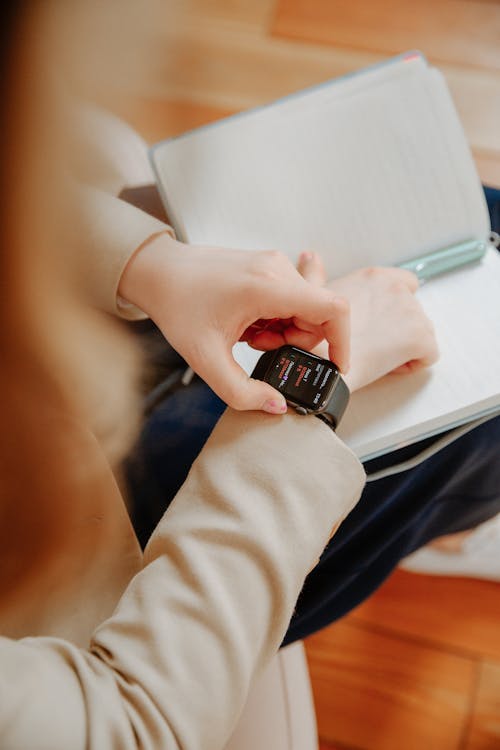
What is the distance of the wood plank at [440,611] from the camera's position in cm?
92

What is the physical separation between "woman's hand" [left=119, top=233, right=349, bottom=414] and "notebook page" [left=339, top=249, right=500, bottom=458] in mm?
60

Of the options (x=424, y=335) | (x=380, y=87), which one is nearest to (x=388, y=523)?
(x=424, y=335)

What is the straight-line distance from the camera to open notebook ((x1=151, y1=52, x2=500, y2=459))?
0.62 m

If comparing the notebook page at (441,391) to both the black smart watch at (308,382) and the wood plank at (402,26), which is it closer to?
the black smart watch at (308,382)

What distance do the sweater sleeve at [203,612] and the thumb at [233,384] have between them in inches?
0.5

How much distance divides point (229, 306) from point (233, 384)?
66 millimetres

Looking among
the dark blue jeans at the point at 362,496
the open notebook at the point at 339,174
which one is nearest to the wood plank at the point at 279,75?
the open notebook at the point at 339,174

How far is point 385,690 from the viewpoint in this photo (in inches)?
35.4

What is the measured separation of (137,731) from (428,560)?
1.92ft

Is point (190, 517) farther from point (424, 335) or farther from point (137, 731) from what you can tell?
point (424, 335)

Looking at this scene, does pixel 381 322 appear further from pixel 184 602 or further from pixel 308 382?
pixel 184 602

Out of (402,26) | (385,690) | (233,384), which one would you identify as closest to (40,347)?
(233,384)

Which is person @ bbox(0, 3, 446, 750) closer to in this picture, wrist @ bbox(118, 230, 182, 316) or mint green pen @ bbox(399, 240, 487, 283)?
wrist @ bbox(118, 230, 182, 316)

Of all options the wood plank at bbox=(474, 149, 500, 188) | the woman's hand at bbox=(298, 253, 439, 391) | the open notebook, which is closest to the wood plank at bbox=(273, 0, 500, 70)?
the wood plank at bbox=(474, 149, 500, 188)
